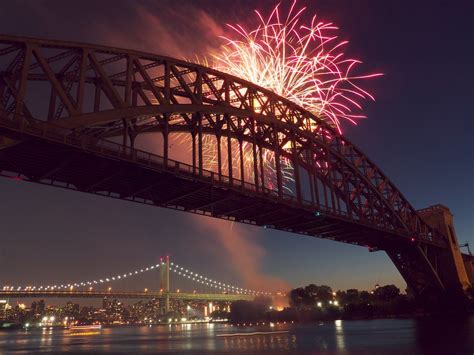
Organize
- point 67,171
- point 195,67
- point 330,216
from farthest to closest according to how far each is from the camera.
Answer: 1. point 330,216
2. point 195,67
3. point 67,171

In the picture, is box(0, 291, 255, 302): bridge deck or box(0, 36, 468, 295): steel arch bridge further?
box(0, 291, 255, 302): bridge deck

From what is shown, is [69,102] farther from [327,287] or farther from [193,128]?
[327,287]

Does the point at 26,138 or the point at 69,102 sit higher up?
the point at 69,102

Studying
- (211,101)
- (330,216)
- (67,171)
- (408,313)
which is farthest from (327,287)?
(67,171)

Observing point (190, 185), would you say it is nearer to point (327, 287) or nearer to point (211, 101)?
point (211, 101)

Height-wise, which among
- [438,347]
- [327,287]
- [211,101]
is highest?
[211,101]

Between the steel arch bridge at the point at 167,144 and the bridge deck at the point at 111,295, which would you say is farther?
the bridge deck at the point at 111,295

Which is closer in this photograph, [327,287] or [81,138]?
[81,138]

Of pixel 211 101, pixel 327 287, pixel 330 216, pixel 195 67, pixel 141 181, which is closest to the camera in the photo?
pixel 141 181

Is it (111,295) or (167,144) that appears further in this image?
(111,295)

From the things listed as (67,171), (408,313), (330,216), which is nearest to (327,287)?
(408,313)
